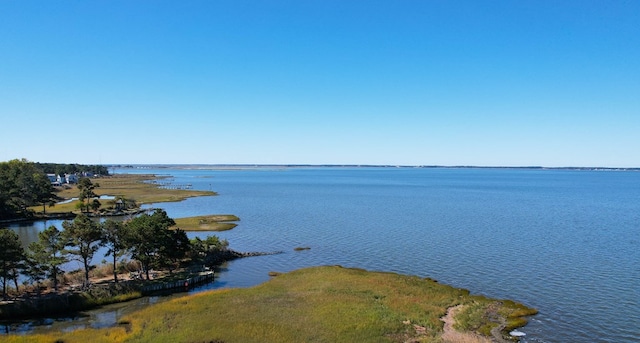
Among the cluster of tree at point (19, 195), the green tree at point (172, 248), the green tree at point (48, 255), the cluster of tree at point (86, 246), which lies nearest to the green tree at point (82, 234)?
the cluster of tree at point (86, 246)

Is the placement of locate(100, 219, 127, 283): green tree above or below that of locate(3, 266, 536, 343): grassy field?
above

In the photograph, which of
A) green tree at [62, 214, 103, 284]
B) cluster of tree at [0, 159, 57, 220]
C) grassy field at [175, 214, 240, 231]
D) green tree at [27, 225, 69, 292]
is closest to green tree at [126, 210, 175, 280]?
green tree at [62, 214, 103, 284]

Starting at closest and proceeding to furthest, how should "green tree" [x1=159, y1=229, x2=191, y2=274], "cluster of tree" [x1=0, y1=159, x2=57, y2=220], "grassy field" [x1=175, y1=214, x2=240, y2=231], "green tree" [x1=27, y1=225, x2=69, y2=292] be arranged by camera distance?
1. "green tree" [x1=27, y1=225, x2=69, y2=292]
2. "green tree" [x1=159, y1=229, x2=191, y2=274]
3. "grassy field" [x1=175, y1=214, x2=240, y2=231]
4. "cluster of tree" [x1=0, y1=159, x2=57, y2=220]

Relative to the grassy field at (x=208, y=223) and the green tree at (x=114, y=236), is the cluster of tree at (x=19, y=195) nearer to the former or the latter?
the grassy field at (x=208, y=223)

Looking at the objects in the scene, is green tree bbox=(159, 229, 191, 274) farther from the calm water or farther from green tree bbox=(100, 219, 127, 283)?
the calm water

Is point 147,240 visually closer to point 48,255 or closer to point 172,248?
point 172,248

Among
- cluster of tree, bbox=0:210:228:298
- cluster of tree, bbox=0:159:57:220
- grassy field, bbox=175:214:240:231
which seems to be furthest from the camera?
cluster of tree, bbox=0:159:57:220
